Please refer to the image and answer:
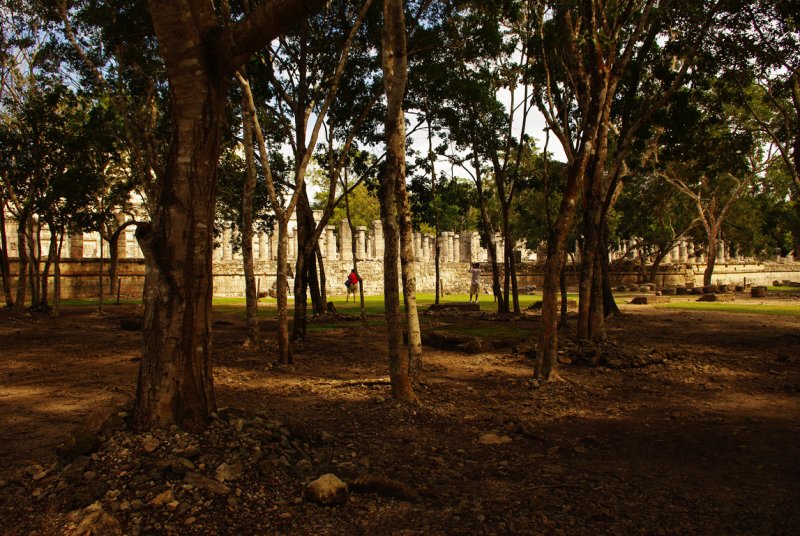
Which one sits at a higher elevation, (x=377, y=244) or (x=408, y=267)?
(x=377, y=244)

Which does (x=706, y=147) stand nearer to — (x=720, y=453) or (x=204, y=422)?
(x=720, y=453)

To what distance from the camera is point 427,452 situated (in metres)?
5.35

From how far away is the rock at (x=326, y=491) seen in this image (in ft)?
13.0

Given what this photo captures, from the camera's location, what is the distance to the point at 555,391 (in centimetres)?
784

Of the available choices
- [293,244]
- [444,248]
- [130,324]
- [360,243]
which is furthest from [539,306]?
[444,248]

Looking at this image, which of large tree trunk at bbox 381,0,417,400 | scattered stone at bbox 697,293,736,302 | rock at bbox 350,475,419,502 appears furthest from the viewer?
scattered stone at bbox 697,293,736,302

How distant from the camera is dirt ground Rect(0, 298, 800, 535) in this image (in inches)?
148

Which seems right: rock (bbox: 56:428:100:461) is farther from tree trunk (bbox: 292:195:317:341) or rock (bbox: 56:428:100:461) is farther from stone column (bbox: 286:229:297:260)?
stone column (bbox: 286:229:297:260)

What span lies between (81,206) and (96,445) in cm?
1563

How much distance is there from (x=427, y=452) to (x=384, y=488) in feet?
3.85

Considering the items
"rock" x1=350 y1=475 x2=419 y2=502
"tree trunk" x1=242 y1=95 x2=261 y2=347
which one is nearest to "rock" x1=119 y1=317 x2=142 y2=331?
"tree trunk" x1=242 y1=95 x2=261 y2=347

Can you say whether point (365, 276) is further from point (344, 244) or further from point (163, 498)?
point (163, 498)

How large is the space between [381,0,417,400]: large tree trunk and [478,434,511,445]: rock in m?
1.20

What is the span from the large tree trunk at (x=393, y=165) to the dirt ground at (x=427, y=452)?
0.52 metres
